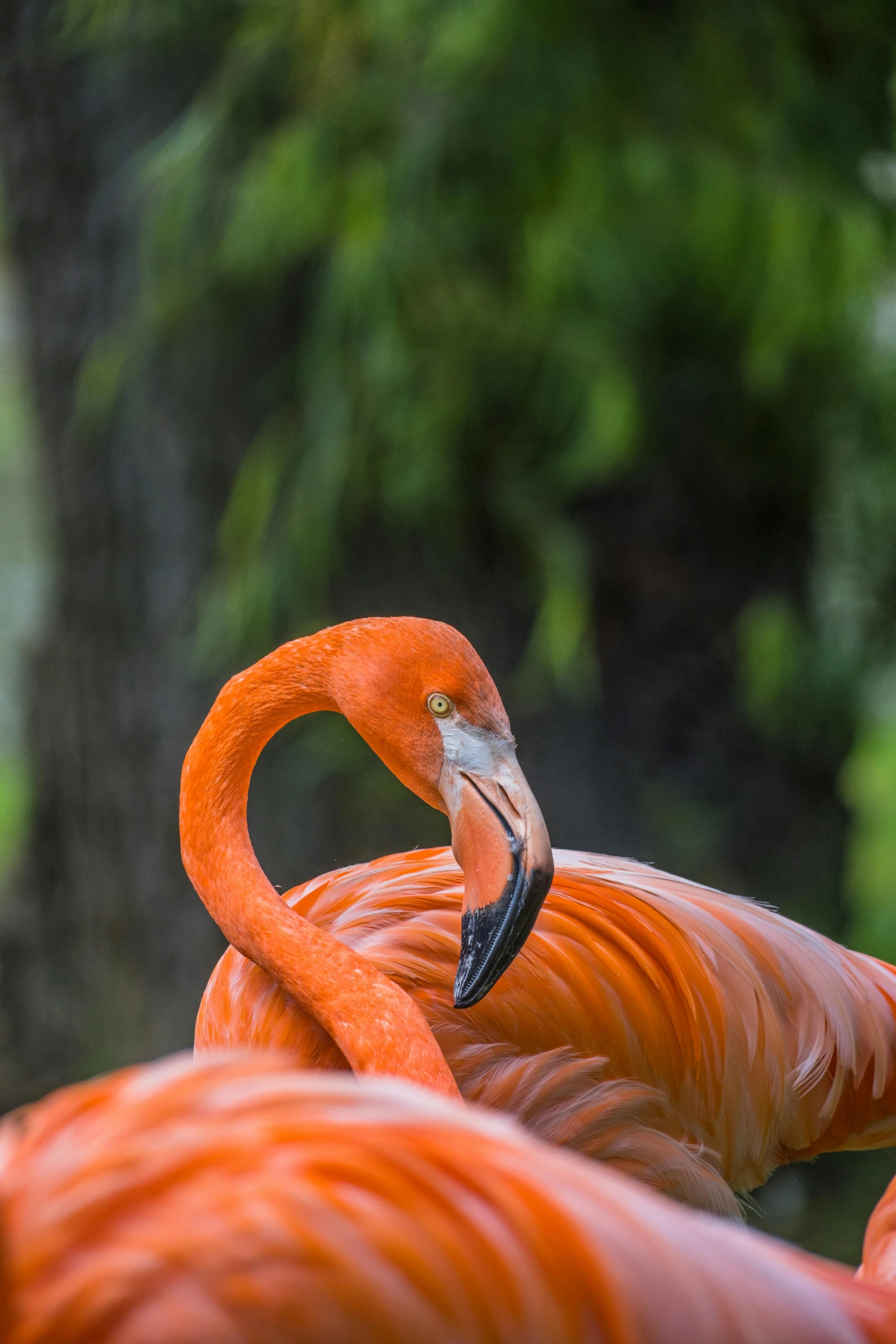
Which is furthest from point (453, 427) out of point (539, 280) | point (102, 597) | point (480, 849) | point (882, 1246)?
point (882, 1246)

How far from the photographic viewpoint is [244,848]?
1324 millimetres

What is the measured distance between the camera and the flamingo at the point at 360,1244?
650mm

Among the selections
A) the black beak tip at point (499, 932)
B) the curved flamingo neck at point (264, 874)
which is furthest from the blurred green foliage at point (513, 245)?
the black beak tip at point (499, 932)

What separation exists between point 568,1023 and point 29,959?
2.01 meters

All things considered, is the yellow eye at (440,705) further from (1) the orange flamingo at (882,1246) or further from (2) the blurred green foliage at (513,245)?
(2) the blurred green foliage at (513,245)

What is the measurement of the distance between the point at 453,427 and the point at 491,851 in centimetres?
143

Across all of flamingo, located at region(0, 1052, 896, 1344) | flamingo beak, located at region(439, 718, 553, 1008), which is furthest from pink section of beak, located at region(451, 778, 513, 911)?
flamingo, located at region(0, 1052, 896, 1344)

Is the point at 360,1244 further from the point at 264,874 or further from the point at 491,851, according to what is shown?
the point at 264,874

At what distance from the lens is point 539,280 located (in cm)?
230

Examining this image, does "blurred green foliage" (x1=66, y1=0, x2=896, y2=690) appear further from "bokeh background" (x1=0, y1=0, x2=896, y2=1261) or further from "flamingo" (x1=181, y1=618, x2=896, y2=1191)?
"flamingo" (x1=181, y1=618, x2=896, y2=1191)

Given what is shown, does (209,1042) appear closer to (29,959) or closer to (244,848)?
(244,848)

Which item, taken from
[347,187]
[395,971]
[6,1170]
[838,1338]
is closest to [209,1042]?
[395,971]

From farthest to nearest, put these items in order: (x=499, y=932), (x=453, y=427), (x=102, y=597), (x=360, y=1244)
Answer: (x=102, y=597) → (x=453, y=427) → (x=499, y=932) → (x=360, y=1244)

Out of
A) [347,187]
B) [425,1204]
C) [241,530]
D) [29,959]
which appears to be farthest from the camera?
[29,959]
